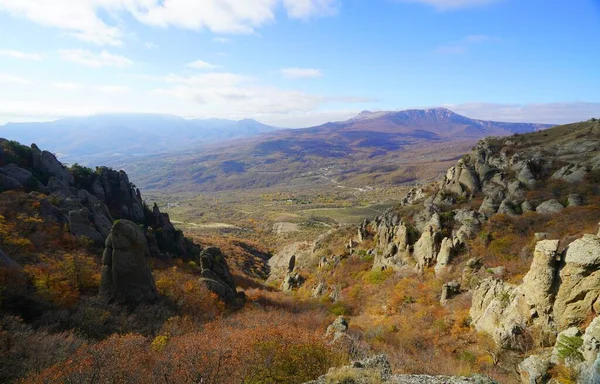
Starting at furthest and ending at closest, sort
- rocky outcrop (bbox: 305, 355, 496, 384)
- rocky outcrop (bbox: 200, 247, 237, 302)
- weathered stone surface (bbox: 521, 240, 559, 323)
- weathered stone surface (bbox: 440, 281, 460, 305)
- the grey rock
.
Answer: rocky outcrop (bbox: 200, 247, 237, 302), the grey rock, weathered stone surface (bbox: 440, 281, 460, 305), weathered stone surface (bbox: 521, 240, 559, 323), rocky outcrop (bbox: 305, 355, 496, 384)

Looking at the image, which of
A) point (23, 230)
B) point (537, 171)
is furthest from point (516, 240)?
point (23, 230)

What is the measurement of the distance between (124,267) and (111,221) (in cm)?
2124

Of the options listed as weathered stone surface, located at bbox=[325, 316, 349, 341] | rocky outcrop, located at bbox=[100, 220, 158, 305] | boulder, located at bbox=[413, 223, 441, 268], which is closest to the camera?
weathered stone surface, located at bbox=[325, 316, 349, 341]

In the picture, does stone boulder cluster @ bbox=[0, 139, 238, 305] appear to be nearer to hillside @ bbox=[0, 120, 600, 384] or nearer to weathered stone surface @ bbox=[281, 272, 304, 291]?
hillside @ bbox=[0, 120, 600, 384]

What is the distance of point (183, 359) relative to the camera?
14008 mm

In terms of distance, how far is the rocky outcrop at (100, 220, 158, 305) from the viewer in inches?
928

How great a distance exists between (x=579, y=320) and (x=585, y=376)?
17.7 feet

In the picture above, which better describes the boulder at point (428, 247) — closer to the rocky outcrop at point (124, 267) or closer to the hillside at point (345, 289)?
the hillside at point (345, 289)

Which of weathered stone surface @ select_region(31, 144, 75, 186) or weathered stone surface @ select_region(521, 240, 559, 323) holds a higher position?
weathered stone surface @ select_region(31, 144, 75, 186)

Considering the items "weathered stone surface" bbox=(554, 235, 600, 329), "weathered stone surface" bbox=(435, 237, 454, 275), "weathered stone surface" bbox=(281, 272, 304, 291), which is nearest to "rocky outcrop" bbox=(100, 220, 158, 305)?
"weathered stone surface" bbox=(554, 235, 600, 329)

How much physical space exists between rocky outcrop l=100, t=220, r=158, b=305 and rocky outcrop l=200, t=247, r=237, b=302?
8.00 meters

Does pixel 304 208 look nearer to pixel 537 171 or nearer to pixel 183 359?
pixel 537 171

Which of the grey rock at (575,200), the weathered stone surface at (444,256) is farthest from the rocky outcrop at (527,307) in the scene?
the grey rock at (575,200)

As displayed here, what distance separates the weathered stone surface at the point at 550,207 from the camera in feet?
99.0
